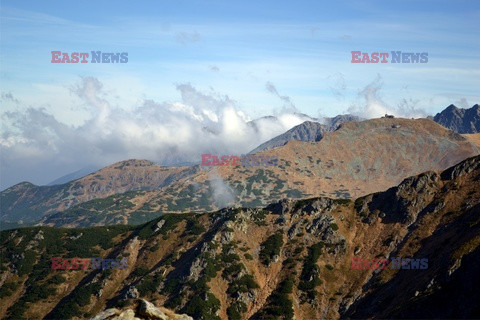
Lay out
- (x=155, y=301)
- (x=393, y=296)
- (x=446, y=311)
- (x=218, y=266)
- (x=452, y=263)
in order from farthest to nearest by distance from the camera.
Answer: (x=218, y=266) → (x=155, y=301) → (x=393, y=296) → (x=452, y=263) → (x=446, y=311)

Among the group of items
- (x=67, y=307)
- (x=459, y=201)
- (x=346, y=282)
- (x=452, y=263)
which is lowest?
(x=67, y=307)

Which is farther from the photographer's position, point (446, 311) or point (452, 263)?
point (452, 263)

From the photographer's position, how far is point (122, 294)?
196000 millimetres

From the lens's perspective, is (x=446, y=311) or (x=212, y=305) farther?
(x=212, y=305)

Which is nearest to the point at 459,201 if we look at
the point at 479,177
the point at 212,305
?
the point at 479,177

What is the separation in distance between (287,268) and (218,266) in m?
31.7

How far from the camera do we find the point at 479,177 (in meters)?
189

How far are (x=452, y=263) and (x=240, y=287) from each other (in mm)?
88310

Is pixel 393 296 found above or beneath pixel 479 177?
beneath

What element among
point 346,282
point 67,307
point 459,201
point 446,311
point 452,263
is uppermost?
point 459,201

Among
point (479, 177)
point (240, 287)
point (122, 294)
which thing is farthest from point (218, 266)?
point (479, 177)

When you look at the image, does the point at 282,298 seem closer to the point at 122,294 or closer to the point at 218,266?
the point at 218,266

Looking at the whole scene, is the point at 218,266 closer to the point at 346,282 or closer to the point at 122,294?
the point at 122,294

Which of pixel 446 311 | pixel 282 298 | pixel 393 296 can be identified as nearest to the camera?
pixel 446 311
